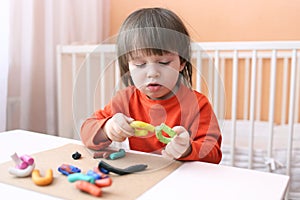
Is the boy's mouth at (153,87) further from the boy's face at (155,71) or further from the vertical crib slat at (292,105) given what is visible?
the vertical crib slat at (292,105)

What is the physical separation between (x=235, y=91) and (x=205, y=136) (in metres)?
0.66

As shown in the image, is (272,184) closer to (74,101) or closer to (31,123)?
(74,101)

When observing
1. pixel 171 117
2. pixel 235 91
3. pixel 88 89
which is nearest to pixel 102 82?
pixel 88 89

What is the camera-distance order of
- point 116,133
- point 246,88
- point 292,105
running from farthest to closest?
1. point 246,88
2. point 292,105
3. point 116,133

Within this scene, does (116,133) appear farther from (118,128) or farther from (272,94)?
(272,94)

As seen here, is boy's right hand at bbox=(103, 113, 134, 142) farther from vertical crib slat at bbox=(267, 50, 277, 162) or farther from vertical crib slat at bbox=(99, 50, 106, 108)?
vertical crib slat at bbox=(267, 50, 277, 162)

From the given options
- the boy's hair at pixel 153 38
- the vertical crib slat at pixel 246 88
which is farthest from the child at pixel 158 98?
the vertical crib slat at pixel 246 88

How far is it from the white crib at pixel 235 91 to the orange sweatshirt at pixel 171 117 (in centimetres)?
2

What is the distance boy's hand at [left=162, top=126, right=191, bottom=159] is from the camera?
1.78 ft

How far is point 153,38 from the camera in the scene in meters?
0.54

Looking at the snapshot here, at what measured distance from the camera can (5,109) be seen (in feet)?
4.16

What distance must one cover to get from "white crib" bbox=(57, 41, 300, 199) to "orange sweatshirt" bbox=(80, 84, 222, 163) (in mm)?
25

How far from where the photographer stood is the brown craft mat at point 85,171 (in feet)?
1.46

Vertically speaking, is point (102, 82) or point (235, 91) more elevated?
point (102, 82)
